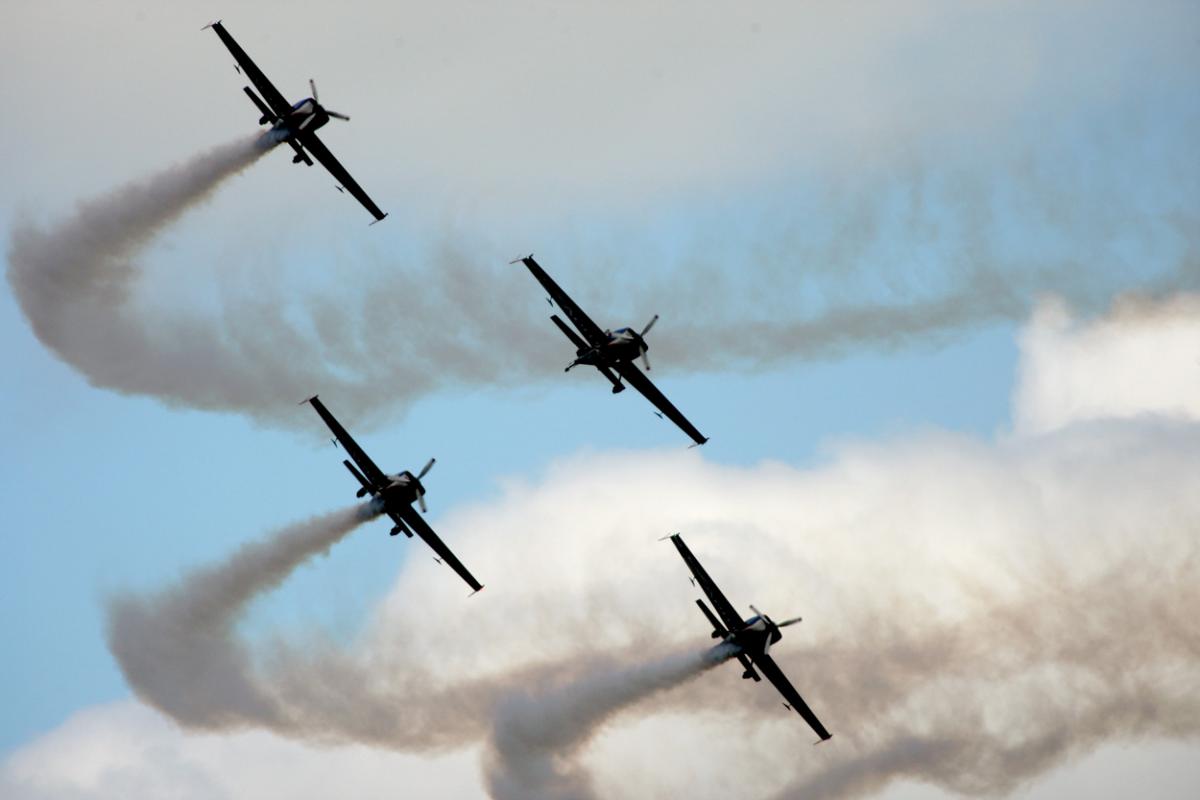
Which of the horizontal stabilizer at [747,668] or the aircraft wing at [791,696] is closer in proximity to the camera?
the horizontal stabilizer at [747,668]

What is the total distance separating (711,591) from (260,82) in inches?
1063

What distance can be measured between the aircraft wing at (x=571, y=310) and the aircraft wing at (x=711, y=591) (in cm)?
856

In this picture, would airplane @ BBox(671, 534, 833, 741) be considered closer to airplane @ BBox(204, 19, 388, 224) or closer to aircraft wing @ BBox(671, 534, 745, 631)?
aircraft wing @ BBox(671, 534, 745, 631)

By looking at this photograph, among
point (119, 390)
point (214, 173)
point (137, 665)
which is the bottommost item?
point (137, 665)

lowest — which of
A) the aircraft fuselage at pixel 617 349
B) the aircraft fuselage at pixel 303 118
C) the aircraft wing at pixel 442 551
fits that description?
the aircraft wing at pixel 442 551

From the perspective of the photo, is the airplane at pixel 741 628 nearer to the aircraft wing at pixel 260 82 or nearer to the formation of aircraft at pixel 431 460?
the formation of aircraft at pixel 431 460

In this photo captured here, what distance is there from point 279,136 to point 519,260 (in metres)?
10.6

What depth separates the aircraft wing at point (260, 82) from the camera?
88188 mm

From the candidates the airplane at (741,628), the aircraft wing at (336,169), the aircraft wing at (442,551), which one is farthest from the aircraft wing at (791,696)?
the aircraft wing at (336,169)

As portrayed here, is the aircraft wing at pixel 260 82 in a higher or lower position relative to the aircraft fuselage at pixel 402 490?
higher

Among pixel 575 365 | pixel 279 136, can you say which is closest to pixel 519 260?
pixel 575 365

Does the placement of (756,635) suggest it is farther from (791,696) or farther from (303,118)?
(303,118)

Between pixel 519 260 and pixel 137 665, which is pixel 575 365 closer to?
pixel 519 260

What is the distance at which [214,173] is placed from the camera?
92.8 metres
